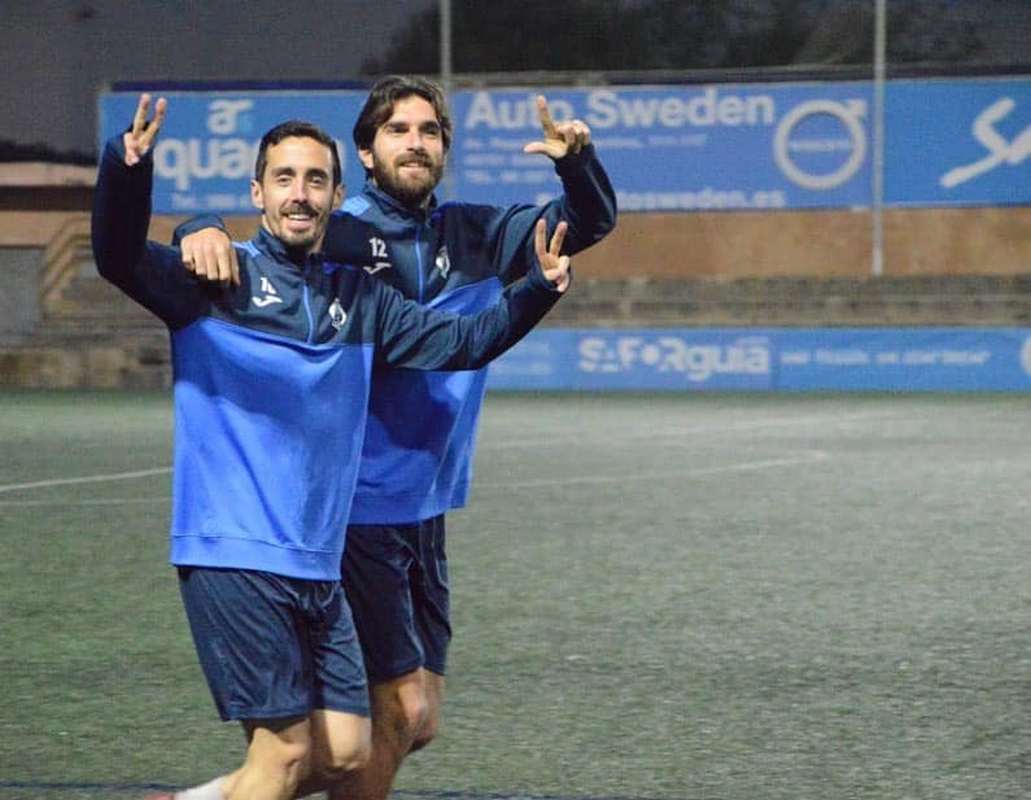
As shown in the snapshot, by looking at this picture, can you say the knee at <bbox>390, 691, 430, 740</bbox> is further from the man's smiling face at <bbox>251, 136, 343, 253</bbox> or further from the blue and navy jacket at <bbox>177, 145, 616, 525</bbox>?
the man's smiling face at <bbox>251, 136, 343, 253</bbox>

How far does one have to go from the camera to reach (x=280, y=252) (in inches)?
155

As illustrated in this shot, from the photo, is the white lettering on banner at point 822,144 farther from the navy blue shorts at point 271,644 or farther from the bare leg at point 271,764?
the bare leg at point 271,764

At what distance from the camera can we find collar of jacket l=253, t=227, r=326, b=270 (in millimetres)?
3924

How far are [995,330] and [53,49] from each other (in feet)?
85.1

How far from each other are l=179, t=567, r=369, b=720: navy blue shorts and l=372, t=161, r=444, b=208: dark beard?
37.3 inches

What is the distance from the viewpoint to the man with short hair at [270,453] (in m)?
3.78

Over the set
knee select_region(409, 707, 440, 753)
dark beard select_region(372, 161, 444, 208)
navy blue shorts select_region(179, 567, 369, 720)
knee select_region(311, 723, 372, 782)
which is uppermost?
dark beard select_region(372, 161, 444, 208)

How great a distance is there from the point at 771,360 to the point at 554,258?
21100 mm

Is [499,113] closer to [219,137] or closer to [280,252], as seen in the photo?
[219,137]

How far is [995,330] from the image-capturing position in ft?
79.7

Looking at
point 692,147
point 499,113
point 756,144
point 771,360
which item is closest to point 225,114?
point 499,113

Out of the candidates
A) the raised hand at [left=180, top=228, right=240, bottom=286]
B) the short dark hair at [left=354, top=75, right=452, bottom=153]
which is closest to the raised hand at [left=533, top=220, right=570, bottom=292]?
the short dark hair at [left=354, top=75, right=452, bottom=153]

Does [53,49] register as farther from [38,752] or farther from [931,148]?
[38,752]

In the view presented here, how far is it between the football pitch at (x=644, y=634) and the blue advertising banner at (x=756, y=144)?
16.2m
